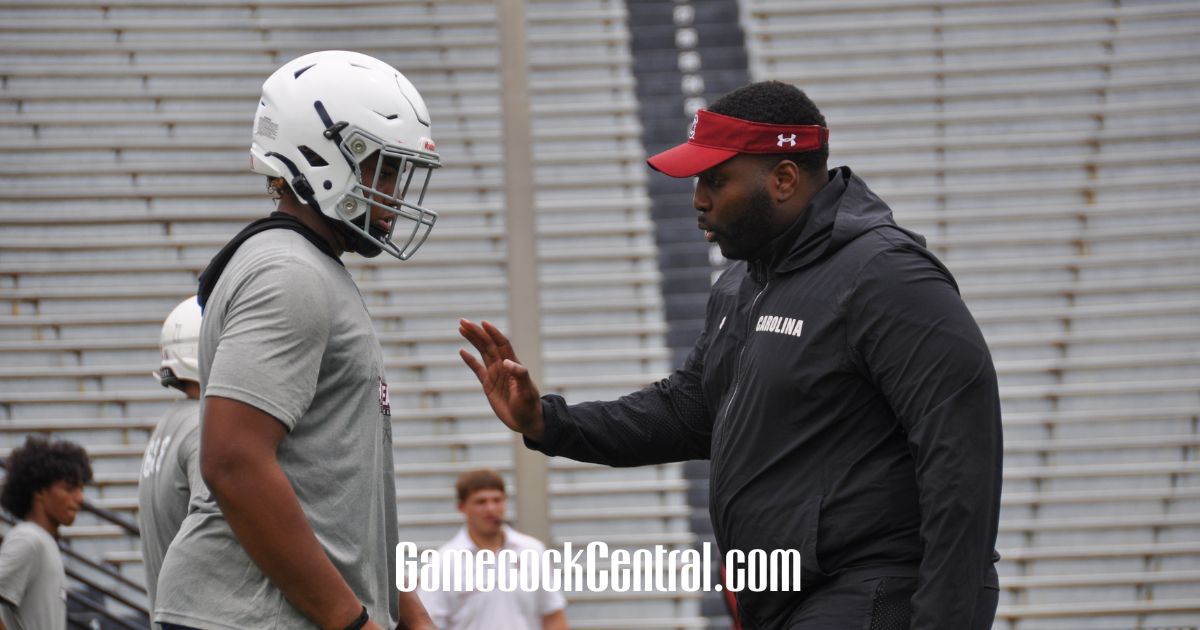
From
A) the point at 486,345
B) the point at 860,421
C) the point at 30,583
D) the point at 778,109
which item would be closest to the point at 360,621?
the point at 486,345

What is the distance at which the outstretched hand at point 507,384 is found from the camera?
2825mm

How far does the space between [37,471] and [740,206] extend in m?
3.55

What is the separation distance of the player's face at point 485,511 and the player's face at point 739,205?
130 inches

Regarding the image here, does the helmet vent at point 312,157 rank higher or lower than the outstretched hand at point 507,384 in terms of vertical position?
higher

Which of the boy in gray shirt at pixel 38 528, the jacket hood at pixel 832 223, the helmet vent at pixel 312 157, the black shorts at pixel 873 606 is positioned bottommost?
the boy in gray shirt at pixel 38 528

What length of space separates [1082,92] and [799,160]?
278 inches

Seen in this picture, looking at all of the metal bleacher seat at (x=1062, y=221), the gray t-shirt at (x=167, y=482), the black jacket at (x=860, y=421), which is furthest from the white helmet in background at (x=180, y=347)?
the metal bleacher seat at (x=1062, y=221)

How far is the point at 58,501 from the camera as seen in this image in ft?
17.0

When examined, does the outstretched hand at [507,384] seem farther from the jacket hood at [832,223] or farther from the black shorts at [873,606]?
the black shorts at [873,606]

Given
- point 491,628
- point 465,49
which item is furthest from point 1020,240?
point 491,628

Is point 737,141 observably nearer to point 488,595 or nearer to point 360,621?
point 360,621

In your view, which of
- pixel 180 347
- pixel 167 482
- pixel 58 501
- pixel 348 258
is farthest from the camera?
pixel 348 258

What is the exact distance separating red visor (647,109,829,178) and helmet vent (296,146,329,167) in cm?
68

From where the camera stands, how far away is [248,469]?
2.03 metres
